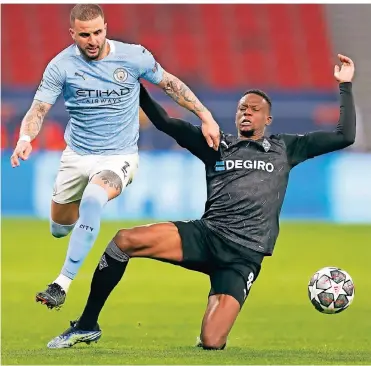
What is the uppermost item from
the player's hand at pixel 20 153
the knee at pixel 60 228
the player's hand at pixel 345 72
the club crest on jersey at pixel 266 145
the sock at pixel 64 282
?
the player's hand at pixel 345 72

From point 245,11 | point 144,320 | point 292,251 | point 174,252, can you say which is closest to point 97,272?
point 174,252

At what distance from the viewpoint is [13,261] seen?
16.9 m

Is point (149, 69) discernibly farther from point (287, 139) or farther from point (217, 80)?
point (217, 80)

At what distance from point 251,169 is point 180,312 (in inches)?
142

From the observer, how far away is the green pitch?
25.6 ft

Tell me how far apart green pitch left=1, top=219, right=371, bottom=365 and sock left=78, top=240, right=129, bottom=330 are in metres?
0.24

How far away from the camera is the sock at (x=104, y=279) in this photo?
8016 millimetres

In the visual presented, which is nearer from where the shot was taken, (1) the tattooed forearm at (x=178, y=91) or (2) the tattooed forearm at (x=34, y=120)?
(2) the tattooed forearm at (x=34, y=120)

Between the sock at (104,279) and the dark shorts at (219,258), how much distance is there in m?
0.60

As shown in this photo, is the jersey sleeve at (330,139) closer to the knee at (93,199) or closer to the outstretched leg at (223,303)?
the outstretched leg at (223,303)

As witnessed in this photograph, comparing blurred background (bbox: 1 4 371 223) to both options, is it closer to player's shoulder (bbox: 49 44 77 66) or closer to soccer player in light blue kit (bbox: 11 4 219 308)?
soccer player in light blue kit (bbox: 11 4 219 308)

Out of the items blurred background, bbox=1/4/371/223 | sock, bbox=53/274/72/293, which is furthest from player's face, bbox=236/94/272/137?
blurred background, bbox=1/4/371/223

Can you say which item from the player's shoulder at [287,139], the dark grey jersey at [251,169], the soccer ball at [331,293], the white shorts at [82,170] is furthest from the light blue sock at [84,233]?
the soccer ball at [331,293]

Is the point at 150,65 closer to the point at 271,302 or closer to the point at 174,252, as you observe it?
the point at 174,252
